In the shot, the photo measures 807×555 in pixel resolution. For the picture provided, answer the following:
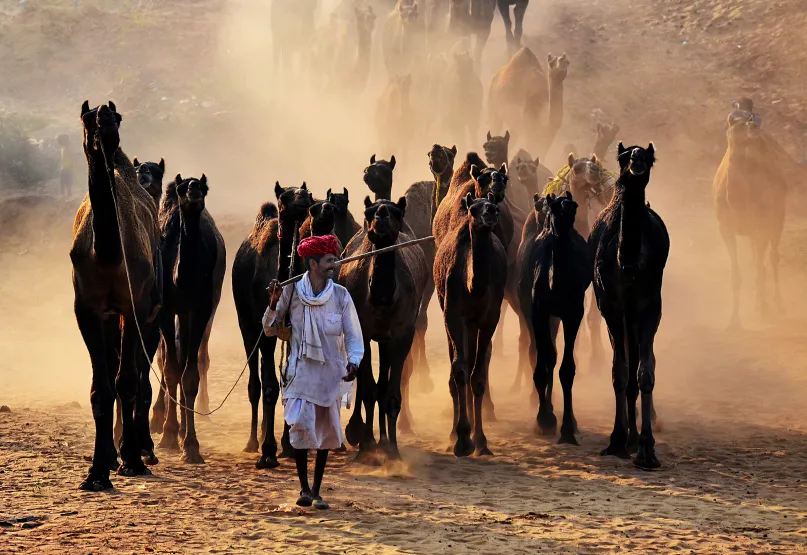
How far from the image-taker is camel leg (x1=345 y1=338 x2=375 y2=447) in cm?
1109

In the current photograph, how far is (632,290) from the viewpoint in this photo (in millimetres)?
11078

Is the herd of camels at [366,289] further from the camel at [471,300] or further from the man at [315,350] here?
the man at [315,350]

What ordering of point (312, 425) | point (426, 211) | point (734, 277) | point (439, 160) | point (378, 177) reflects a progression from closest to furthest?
point (312, 425) < point (378, 177) < point (439, 160) < point (426, 211) < point (734, 277)

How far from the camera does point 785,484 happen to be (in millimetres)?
9906

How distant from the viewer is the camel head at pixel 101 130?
9.34 meters

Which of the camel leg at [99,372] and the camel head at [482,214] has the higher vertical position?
the camel head at [482,214]

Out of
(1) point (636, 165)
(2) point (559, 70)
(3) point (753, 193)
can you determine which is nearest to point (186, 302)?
(1) point (636, 165)

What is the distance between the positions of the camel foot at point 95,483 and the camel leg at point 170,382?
2029 millimetres

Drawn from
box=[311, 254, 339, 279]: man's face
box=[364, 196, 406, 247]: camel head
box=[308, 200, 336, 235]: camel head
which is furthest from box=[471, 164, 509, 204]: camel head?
box=[311, 254, 339, 279]: man's face

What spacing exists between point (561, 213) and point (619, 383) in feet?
5.79

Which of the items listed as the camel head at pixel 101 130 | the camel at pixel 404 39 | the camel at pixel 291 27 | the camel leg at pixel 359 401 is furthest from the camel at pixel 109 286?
the camel at pixel 291 27

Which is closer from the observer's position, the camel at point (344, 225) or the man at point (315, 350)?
the man at point (315, 350)

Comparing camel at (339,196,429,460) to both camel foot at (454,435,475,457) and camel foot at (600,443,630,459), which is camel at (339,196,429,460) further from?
camel foot at (600,443,630,459)

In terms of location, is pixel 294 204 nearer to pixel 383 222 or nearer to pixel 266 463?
pixel 383 222
